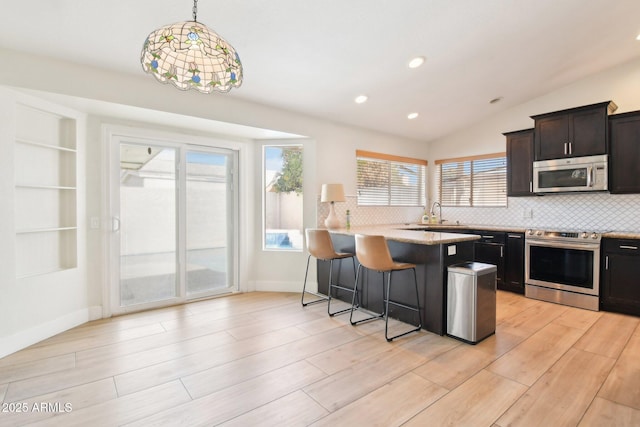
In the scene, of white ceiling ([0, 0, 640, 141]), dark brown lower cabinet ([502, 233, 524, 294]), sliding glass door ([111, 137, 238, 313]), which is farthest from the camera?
dark brown lower cabinet ([502, 233, 524, 294])

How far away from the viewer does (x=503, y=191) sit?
518 centimetres

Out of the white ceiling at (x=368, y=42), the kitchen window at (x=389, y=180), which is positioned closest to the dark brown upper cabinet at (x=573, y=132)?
the white ceiling at (x=368, y=42)

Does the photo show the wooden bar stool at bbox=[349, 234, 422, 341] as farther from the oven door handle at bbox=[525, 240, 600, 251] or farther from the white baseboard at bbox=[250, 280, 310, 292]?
the oven door handle at bbox=[525, 240, 600, 251]

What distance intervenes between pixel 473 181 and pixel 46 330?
620cm

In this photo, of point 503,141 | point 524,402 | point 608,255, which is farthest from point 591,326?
point 503,141

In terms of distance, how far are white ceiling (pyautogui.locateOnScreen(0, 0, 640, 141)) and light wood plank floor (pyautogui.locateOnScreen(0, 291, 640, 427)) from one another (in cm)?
256

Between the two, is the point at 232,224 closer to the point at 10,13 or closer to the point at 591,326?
the point at 10,13

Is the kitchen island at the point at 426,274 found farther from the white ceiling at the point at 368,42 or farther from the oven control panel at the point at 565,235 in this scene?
the white ceiling at the point at 368,42

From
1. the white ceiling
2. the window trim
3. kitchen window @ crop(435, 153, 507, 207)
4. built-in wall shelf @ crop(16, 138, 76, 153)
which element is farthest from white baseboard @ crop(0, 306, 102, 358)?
kitchen window @ crop(435, 153, 507, 207)

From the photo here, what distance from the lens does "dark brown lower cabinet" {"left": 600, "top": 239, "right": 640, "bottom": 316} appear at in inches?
136

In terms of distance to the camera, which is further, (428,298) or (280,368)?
(428,298)

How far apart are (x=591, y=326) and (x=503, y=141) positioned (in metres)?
3.06

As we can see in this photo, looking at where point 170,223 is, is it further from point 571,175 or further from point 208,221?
point 571,175

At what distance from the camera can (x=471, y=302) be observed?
111 inches
